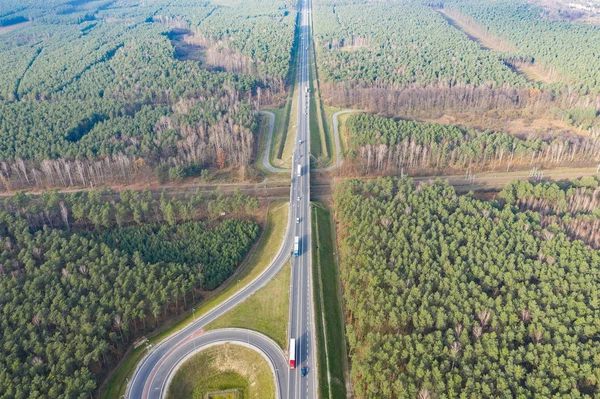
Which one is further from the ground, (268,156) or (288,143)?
(288,143)

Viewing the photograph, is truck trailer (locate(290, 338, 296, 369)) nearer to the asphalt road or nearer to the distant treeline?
the asphalt road

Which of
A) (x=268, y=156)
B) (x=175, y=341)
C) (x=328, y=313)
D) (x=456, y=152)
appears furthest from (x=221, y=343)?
(x=456, y=152)

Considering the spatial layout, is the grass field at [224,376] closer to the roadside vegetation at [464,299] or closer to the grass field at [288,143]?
the roadside vegetation at [464,299]

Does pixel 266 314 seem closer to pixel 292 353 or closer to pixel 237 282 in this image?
pixel 292 353

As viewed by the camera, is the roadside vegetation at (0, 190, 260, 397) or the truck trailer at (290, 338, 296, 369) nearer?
the roadside vegetation at (0, 190, 260, 397)

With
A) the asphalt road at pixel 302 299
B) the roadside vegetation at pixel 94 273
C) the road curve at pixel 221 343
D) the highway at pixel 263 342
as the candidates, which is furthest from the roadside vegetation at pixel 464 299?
the roadside vegetation at pixel 94 273

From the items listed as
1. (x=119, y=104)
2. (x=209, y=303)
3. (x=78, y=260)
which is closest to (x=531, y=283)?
(x=209, y=303)

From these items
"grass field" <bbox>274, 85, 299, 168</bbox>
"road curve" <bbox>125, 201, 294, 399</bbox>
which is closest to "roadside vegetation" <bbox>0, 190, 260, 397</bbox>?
"road curve" <bbox>125, 201, 294, 399</bbox>
